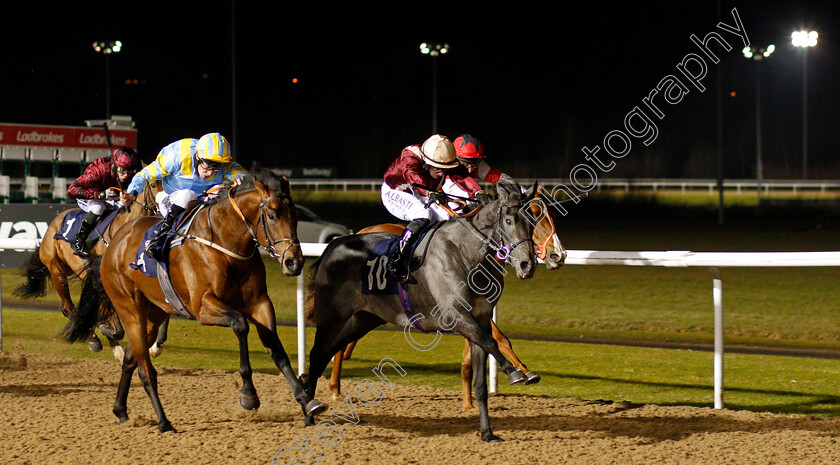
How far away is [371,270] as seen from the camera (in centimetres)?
530

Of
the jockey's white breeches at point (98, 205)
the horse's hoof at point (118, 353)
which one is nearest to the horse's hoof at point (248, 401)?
the horse's hoof at point (118, 353)

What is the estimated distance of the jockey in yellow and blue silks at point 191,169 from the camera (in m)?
5.74

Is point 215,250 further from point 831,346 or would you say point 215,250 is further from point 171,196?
point 831,346

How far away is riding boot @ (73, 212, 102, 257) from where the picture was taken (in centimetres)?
786

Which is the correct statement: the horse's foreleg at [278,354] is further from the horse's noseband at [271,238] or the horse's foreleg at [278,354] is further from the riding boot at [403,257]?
the riding boot at [403,257]

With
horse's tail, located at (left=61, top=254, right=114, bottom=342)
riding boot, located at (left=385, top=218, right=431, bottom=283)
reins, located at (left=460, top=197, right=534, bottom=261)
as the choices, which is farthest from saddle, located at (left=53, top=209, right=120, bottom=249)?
reins, located at (left=460, top=197, right=534, bottom=261)

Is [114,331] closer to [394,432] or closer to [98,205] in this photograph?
[98,205]

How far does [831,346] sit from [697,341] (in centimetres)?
116

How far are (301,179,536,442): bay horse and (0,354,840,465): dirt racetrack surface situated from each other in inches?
12.5

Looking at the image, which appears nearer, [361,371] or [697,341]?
[361,371]

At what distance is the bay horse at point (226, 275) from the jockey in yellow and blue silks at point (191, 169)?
32 centimetres

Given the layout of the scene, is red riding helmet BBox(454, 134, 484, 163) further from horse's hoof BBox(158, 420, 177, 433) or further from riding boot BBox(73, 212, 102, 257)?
riding boot BBox(73, 212, 102, 257)

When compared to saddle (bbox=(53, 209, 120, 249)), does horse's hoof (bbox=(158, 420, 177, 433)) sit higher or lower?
lower

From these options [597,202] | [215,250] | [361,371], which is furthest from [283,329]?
[597,202]
